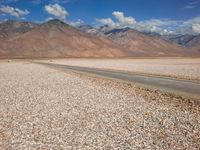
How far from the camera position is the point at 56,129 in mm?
11484

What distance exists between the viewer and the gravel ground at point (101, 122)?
9.84 meters

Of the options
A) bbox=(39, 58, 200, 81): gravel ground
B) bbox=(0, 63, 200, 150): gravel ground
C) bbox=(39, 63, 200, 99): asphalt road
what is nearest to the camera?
bbox=(0, 63, 200, 150): gravel ground

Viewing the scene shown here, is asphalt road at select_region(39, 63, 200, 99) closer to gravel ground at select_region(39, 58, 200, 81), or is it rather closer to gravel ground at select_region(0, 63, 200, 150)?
gravel ground at select_region(0, 63, 200, 150)

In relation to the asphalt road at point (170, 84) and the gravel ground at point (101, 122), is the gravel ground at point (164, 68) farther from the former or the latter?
the gravel ground at point (101, 122)

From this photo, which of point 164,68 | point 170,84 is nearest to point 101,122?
point 170,84

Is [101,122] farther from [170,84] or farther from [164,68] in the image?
[164,68]

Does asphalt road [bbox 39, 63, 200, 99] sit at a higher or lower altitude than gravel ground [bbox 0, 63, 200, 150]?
higher

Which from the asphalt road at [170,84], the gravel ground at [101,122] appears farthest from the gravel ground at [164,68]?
the gravel ground at [101,122]

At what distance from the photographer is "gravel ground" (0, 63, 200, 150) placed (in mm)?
9844

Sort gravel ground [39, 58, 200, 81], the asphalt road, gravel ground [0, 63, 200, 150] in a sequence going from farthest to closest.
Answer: gravel ground [39, 58, 200, 81] → the asphalt road → gravel ground [0, 63, 200, 150]

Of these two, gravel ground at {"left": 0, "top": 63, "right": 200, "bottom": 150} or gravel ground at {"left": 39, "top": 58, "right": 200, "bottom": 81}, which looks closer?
gravel ground at {"left": 0, "top": 63, "right": 200, "bottom": 150}

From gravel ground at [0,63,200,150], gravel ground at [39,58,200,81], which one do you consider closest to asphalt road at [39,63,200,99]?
gravel ground at [0,63,200,150]

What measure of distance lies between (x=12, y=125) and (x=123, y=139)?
528cm

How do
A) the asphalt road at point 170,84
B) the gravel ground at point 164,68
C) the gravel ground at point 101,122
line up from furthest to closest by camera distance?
the gravel ground at point 164,68 → the asphalt road at point 170,84 → the gravel ground at point 101,122
